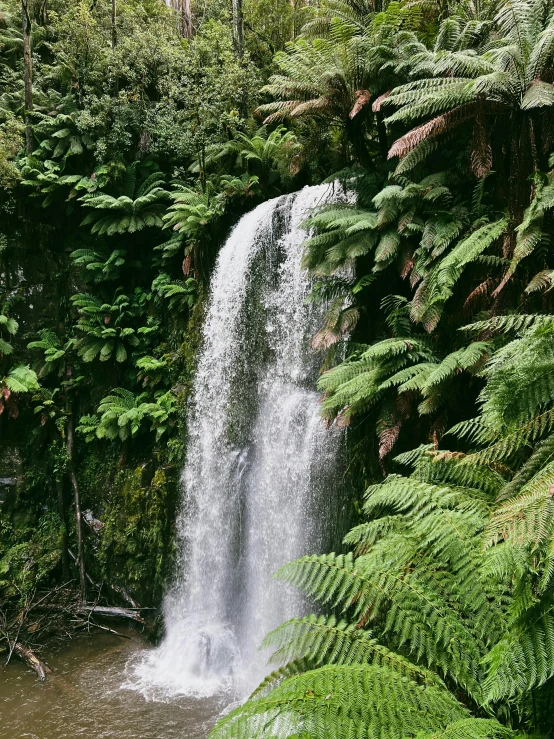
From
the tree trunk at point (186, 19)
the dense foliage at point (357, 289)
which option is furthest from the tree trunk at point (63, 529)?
the tree trunk at point (186, 19)

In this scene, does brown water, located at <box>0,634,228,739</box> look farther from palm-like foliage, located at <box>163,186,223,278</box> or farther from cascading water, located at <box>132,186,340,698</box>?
palm-like foliage, located at <box>163,186,223,278</box>

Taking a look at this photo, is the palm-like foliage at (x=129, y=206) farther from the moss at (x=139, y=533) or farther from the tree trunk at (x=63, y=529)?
the tree trunk at (x=63, y=529)

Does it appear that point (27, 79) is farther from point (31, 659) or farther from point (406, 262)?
point (31, 659)

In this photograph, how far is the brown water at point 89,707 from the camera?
5109 mm

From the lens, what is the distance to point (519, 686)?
62.5 inches

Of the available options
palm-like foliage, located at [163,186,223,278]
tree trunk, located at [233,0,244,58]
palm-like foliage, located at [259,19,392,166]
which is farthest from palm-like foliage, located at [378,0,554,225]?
tree trunk, located at [233,0,244,58]

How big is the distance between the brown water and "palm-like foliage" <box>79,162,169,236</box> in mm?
6616

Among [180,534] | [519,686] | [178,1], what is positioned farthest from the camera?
[178,1]

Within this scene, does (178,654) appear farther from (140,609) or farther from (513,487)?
(513,487)

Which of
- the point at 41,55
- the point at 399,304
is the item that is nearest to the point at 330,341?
the point at 399,304

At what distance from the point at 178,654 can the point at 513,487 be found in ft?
17.9

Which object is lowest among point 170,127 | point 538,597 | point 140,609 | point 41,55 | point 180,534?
point 140,609

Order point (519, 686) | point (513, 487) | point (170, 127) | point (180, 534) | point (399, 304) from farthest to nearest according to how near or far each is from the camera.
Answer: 1. point (170, 127)
2. point (180, 534)
3. point (399, 304)
4. point (513, 487)
5. point (519, 686)

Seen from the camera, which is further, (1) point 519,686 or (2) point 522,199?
(2) point 522,199
